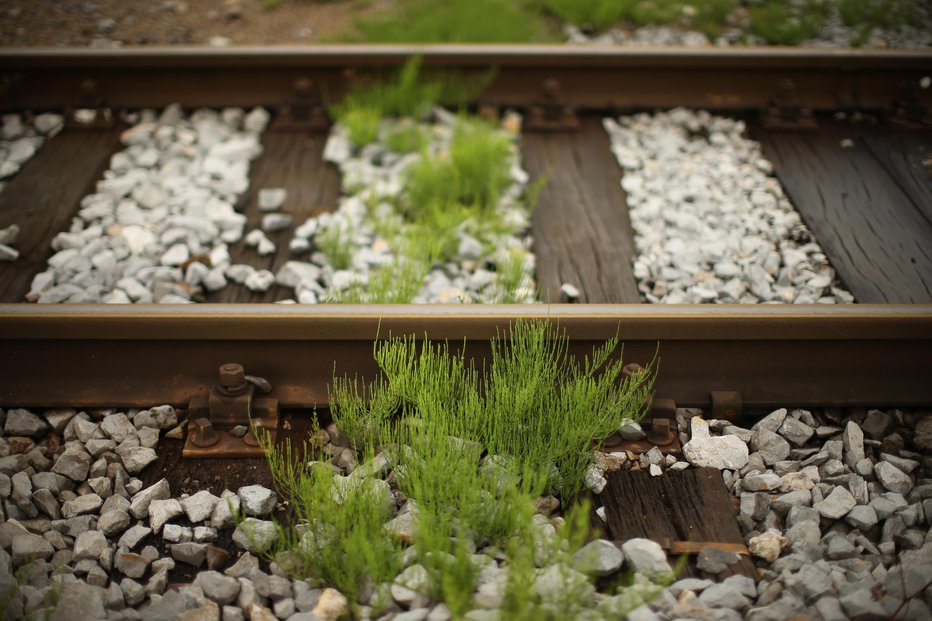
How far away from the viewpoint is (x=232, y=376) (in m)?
3.12

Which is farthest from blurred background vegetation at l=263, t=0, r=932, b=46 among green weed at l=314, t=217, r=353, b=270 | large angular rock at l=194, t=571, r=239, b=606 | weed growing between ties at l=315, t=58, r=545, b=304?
large angular rock at l=194, t=571, r=239, b=606

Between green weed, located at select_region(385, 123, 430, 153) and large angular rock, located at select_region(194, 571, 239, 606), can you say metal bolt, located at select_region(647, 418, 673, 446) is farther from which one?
green weed, located at select_region(385, 123, 430, 153)

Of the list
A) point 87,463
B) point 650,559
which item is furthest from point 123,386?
point 650,559

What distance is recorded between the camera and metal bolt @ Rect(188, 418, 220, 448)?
3.16 m

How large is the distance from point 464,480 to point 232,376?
3.35ft

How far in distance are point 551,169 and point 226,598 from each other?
3125 mm

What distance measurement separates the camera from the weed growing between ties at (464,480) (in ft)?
8.12

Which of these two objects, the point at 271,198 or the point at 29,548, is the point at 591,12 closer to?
the point at 271,198

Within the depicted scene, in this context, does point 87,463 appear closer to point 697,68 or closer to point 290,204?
point 290,204

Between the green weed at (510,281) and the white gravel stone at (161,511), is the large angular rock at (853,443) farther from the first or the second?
the white gravel stone at (161,511)

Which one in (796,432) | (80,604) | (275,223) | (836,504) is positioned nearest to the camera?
(80,604)

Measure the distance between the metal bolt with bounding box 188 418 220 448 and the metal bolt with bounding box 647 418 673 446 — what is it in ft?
5.38

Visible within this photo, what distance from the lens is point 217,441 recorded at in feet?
10.5

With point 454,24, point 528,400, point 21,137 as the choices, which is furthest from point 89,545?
point 454,24
